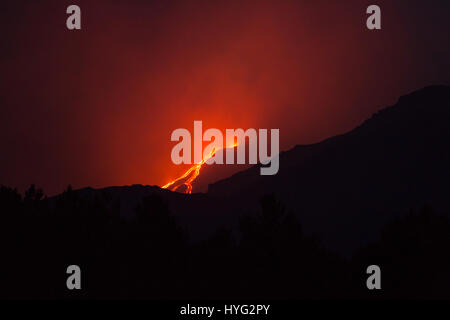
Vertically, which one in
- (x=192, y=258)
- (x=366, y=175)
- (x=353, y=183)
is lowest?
(x=192, y=258)

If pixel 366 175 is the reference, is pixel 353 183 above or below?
below

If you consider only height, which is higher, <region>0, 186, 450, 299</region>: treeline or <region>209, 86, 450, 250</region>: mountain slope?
<region>209, 86, 450, 250</region>: mountain slope

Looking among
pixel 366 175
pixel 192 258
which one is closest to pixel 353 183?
pixel 366 175

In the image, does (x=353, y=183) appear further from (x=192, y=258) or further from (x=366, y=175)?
(x=192, y=258)

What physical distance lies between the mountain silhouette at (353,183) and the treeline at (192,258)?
68.0m

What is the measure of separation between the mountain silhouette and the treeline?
68.0 metres

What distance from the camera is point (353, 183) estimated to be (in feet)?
404

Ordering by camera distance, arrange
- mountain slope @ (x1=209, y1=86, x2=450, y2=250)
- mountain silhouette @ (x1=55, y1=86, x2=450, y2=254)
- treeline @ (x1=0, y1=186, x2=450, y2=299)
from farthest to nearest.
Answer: mountain slope @ (x1=209, y1=86, x2=450, y2=250) < mountain silhouette @ (x1=55, y1=86, x2=450, y2=254) < treeline @ (x1=0, y1=186, x2=450, y2=299)

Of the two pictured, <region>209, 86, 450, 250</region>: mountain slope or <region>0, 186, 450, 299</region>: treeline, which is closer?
<region>0, 186, 450, 299</region>: treeline

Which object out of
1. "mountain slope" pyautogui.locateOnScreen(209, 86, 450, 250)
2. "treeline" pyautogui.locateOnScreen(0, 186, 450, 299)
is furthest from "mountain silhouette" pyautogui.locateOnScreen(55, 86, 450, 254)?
"treeline" pyautogui.locateOnScreen(0, 186, 450, 299)

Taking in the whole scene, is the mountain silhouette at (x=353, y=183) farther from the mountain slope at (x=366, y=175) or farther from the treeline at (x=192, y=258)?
the treeline at (x=192, y=258)

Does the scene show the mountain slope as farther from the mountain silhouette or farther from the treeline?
the treeline

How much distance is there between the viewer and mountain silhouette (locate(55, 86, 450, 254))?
10356cm

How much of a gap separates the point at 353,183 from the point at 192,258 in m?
100
